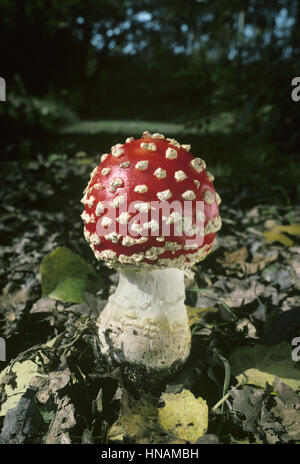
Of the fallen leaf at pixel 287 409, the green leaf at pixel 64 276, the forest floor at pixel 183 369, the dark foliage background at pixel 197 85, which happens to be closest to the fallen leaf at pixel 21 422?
the forest floor at pixel 183 369

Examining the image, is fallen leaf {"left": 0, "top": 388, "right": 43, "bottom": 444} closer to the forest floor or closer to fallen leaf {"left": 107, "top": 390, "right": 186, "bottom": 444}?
the forest floor

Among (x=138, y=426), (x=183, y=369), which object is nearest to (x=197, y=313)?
(x=183, y=369)

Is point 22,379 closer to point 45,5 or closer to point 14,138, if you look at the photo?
point 14,138

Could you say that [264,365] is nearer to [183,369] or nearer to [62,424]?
[183,369]

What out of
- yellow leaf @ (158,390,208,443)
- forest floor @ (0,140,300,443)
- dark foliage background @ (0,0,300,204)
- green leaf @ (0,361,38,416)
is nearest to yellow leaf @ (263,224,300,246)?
forest floor @ (0,140,300,443)

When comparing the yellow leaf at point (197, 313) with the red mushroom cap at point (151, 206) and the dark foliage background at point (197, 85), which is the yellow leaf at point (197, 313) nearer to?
the red mushroom cap at point (151, 206)

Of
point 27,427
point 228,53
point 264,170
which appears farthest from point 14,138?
point 228,53
